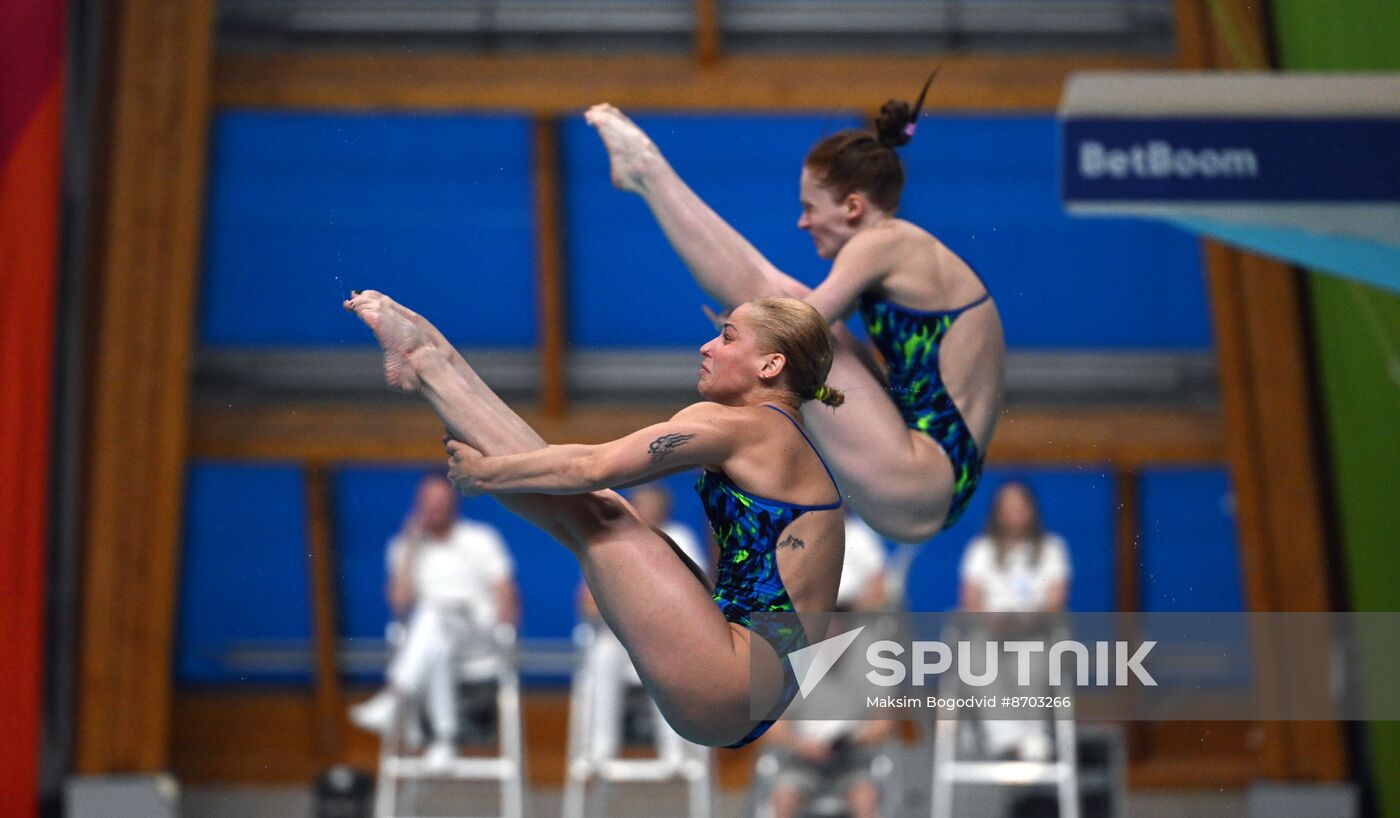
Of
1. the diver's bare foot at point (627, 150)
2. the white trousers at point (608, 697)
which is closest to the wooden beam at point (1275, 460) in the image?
the white trousers at point (608, 697)

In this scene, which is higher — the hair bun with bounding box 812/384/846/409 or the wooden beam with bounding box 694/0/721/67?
the wooden beam with bounding box 694/0/721/67

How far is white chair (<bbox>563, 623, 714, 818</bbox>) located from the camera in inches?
243

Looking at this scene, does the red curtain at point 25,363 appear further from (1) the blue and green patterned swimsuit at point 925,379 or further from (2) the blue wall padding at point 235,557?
(1) the blue and green patterned swimsuit at point 925,379

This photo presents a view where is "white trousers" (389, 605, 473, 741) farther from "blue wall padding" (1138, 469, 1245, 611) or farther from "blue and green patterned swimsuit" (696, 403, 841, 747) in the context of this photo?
"blue and green patterned swimsuit" (696, 403, 841, 747)

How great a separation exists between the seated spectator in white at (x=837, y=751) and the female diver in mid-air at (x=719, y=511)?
A: 3.10 m

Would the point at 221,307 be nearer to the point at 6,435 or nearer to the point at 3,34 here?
the point at 6,435

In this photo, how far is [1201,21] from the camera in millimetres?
6371

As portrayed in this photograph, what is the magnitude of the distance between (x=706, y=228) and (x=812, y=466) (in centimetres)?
77

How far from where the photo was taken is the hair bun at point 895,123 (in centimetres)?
314

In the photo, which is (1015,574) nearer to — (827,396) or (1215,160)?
(1215,160)

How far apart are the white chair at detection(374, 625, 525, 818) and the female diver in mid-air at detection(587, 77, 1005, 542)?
3.19 meters

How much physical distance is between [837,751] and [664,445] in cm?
360

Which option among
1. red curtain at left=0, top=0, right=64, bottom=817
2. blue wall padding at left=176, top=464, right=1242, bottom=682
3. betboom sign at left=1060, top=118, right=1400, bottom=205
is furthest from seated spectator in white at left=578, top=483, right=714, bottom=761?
betboom sign at left=1060, top=118, right=1400, bottom=205

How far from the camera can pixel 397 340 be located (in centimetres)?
274
